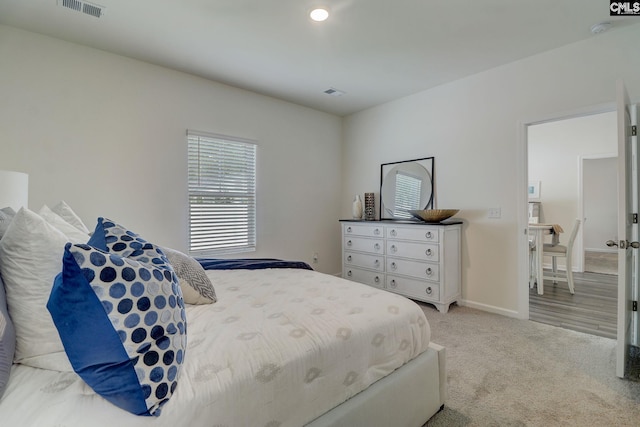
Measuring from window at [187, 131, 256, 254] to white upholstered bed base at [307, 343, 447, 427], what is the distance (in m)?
2.66

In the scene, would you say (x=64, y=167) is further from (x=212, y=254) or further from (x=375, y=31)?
(x=375, y=31)

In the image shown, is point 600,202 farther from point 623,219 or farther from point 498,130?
point 623,219

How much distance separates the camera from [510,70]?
121 inches

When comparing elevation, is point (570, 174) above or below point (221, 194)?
above

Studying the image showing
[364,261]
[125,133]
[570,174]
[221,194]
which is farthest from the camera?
[570,174]

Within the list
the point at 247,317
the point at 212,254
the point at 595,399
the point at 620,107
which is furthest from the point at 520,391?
the point at 212,254

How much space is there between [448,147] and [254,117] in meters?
2.46

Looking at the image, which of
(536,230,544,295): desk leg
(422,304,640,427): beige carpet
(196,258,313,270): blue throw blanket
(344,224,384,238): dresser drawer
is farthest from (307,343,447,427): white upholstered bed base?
(536,230,544,295): desk leg

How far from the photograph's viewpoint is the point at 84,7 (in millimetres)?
2178

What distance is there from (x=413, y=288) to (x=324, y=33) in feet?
9.07

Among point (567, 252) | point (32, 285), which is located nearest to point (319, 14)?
point (32, 285)

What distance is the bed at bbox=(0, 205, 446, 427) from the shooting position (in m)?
0.82

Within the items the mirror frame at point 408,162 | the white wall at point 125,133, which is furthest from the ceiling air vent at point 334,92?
the mirror frame at point 408,162

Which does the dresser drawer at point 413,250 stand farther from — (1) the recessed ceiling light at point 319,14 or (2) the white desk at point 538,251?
(1) the recessed ceiling light at point 319,14
